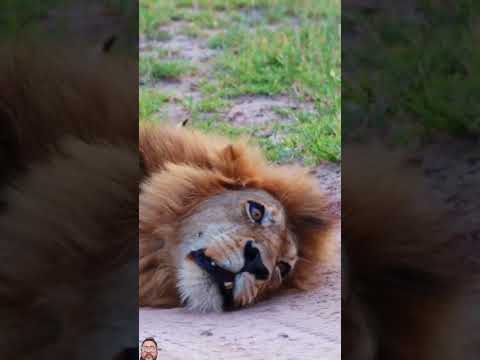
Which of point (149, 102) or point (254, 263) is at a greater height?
point (149, 102)

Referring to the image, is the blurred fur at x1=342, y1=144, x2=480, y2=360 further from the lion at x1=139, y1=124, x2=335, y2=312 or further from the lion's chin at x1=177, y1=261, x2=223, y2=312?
the lion's chin at x1=177, y1=261, x2=223, y2=312

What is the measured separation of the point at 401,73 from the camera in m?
2.76

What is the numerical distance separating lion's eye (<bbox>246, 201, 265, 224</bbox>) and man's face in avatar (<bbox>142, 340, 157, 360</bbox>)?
17.9 inches

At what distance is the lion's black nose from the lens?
2.48m

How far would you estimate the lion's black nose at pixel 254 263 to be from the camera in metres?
2.48

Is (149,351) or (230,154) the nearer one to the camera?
(149,351)

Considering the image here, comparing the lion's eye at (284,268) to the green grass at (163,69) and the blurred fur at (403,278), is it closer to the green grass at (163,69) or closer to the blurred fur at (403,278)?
the blurred fur at (403,278)

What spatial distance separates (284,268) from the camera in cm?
259

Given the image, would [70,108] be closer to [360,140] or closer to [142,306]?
[142,306]

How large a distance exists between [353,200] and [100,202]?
758 mm

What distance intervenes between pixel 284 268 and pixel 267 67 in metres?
0.61

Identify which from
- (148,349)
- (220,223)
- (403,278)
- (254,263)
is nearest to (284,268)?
(254,263)

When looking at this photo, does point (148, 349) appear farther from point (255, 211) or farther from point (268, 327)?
point (255, 211)

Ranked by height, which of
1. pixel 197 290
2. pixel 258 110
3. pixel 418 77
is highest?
pixel 418 77
